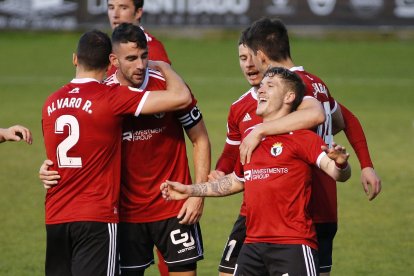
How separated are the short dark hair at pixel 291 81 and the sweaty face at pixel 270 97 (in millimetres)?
→ 39

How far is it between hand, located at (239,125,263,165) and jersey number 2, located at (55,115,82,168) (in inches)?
44.8

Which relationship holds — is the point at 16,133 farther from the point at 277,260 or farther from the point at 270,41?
the point at 277,260

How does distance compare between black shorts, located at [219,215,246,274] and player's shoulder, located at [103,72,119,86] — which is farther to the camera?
black shorts, located at [219,215,246,274]

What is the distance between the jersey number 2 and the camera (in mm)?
6719

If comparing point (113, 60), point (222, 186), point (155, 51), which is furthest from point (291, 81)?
point (155, 51)

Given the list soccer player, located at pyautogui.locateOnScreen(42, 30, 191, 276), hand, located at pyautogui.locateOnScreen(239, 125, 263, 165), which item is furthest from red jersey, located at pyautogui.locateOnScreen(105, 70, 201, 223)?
hand, located at pyautogui.locateOnScreen(239, 125, 263, 165)

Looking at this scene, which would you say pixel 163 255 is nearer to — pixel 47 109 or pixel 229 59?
pixel 47 109

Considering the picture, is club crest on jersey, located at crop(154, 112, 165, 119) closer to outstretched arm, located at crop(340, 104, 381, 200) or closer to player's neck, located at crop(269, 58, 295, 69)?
player's neck, located at crop(269, 58, 295, 69)

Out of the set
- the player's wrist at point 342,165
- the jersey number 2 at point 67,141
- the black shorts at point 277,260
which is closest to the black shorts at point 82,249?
the jersey number 2 at point 67,141

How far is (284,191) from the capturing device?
6395 millimetres

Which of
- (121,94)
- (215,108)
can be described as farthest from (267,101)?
(215,108)

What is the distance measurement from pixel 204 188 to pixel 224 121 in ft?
40.0

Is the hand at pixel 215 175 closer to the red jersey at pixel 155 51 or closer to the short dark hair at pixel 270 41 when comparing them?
the short dark hair at pixel 270 41

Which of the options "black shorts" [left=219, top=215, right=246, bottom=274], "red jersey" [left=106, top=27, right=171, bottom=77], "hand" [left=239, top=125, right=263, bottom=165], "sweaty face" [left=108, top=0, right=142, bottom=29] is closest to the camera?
"hand" [left=239, top=125, right=263, bottom=165]
